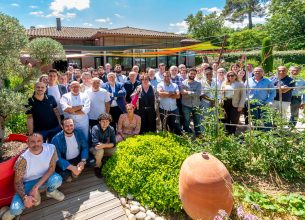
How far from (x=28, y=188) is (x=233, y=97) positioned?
3.84 meters

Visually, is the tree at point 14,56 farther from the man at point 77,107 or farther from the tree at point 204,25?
the tree at point 204,25

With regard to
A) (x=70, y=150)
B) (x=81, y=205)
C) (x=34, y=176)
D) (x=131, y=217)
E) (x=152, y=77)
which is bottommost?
(x=131, y=217)

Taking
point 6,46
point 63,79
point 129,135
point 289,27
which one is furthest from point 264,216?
point 289,27

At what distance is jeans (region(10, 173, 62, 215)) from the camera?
10.1 feet

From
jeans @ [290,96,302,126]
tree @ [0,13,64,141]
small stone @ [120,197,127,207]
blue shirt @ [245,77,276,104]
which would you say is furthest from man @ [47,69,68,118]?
jeans @ [290,96,302,126]

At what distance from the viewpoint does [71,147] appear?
4.00 m

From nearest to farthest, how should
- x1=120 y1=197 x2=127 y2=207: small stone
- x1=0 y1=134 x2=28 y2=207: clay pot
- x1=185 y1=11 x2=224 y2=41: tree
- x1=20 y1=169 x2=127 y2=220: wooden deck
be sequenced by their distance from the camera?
x1=0 y1=134 x2=28 y2=207: clay pot < x1=20 y1=169 x2=127 y2=220: wooden deck < x1=120 y1=197 x2=127 y2=207: small stone < x1=185 y1=11 x2=224 y2=41: tree

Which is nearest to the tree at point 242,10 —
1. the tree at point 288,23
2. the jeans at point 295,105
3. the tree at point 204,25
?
the tree at point 204,25

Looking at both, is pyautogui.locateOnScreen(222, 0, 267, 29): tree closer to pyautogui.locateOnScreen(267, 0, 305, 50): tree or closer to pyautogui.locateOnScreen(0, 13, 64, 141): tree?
pyautogui.locateOnScreen(267, 0, 305, 50): tree

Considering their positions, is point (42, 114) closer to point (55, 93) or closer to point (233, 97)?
point (55, 93)

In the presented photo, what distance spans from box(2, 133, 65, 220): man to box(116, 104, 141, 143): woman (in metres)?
1.62

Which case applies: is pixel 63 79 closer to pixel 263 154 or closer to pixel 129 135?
pixel 129 135

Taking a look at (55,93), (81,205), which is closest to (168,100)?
(55,93)

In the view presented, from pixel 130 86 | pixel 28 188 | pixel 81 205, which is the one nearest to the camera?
pixel 28 188
